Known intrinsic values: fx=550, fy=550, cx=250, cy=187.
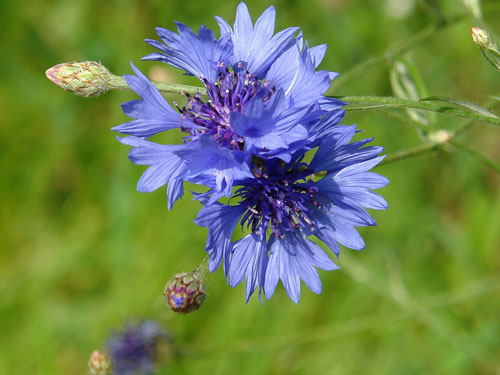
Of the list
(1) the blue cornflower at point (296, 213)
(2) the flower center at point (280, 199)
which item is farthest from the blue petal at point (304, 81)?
(2) the flower center at point (280, 199)

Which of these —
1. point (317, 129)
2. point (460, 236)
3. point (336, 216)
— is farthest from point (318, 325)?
point (317, 129)

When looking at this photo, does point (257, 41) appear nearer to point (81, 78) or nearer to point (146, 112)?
point (146, 112)

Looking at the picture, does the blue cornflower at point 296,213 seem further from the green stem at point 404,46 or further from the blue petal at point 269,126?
the green stem at point 404,46

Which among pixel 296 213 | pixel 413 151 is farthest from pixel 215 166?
pixel 413 151

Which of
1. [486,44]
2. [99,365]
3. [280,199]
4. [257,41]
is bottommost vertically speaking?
[99,365]

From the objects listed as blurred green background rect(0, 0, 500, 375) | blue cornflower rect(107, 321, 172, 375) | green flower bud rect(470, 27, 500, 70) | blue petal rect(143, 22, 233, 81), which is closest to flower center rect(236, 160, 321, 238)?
blue petal rect(143, 22, 233, 81)

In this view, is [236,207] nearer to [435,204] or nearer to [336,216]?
[336,216]

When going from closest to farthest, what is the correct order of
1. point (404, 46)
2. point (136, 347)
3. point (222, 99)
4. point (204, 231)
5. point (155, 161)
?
point (155, 161)
point (222, 99)
point (404, 46)
point (136, 347)
point (204, 231)
